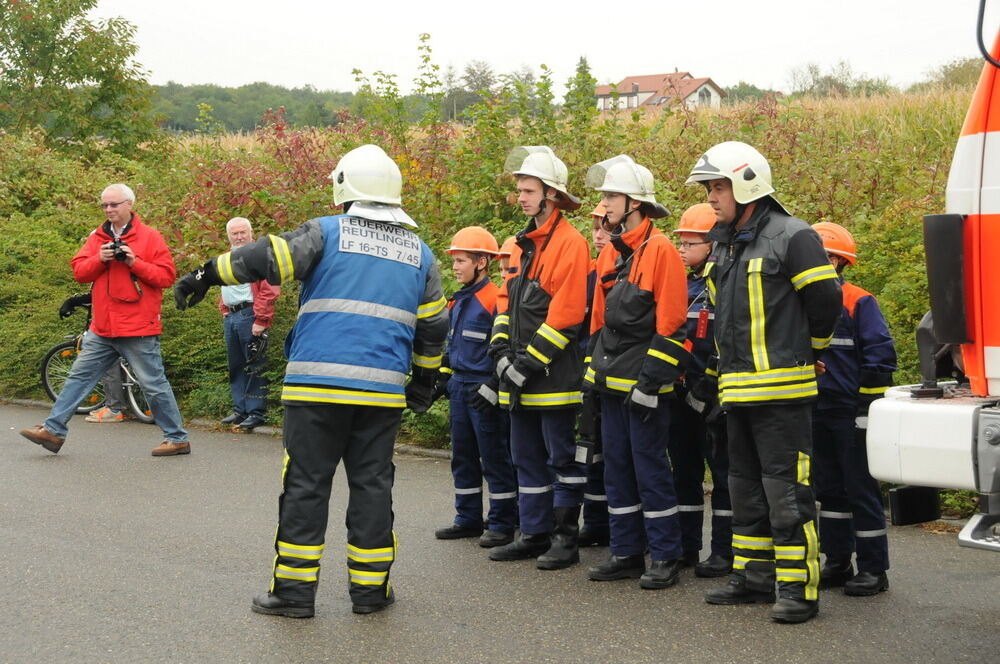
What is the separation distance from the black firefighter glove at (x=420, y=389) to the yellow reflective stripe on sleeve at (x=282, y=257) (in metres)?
1.02

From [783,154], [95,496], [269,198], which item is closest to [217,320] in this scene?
[269,198]

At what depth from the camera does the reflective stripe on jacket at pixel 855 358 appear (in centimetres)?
606

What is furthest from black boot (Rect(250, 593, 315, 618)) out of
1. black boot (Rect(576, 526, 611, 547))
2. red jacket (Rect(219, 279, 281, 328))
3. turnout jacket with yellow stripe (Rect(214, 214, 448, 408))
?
red jacket (Rect(219, 279, 281, 328))

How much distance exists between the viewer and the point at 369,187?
589 cm

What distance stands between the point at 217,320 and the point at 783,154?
6.44 m

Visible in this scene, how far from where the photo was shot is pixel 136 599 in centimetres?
599

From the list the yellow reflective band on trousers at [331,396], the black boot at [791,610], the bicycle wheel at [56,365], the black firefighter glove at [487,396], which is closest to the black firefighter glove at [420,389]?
the yellow reflective band on trousers at [331,396]

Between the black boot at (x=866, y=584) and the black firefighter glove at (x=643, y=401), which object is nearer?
the black boot at (x=866, y=584)

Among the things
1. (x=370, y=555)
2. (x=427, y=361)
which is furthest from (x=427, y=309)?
(x=370, y=555)

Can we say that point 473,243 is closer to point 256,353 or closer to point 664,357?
point 664,357

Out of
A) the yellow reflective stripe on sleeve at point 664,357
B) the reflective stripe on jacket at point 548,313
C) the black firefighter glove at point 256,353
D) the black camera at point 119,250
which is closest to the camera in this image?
the yellow reflective stripe on sleeve at point 664,357

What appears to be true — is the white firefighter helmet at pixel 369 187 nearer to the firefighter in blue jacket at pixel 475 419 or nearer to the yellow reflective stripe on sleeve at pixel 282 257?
the yellow reflective stripe on sleeve at pixel 282 257

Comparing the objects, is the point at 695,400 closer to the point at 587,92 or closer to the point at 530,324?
the point at 530,324

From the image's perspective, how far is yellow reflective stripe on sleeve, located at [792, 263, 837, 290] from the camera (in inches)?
216
